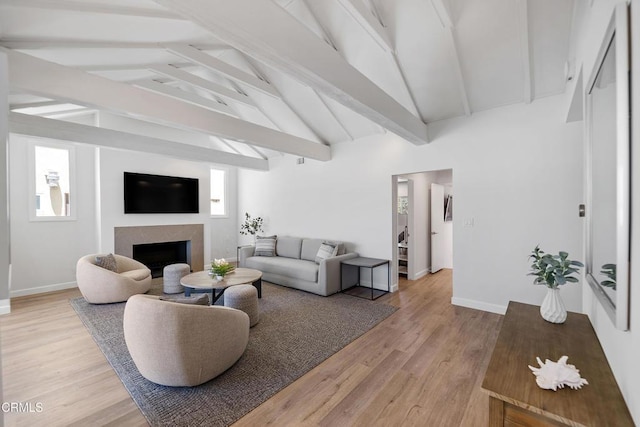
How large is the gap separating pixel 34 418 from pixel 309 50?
10.8ft

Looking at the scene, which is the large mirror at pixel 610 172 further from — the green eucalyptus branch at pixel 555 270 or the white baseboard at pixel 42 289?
the white baseboard at pixel 42 289

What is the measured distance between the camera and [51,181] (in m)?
4.78

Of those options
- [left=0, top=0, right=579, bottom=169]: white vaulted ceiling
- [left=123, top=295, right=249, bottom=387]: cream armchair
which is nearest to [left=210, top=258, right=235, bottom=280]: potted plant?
[left=123, top=295, right=249, bottom=387]: cream armchair

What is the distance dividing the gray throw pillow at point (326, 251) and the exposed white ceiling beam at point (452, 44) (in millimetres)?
2958

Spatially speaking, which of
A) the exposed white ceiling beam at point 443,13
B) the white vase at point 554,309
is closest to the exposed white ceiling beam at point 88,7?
the exposed white ceiling beam at point 443,13

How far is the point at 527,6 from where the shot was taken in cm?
250

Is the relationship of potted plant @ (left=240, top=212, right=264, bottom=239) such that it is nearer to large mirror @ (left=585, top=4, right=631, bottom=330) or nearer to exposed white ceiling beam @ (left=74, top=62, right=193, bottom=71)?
exposed white ceiling beam @ (left=74, top=62, right=193, bottom=71)

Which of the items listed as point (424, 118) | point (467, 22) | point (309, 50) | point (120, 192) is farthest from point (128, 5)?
point (120, 192)

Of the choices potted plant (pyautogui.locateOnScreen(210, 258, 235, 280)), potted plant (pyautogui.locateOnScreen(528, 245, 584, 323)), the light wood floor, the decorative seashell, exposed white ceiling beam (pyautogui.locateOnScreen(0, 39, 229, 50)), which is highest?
exposed white ceiling beam (pyautogui.locateOnScreen(0, 39, 229, 50))

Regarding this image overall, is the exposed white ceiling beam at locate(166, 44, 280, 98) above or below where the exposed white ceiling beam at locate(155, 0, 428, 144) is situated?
above

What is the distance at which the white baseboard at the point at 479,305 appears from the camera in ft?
12.1

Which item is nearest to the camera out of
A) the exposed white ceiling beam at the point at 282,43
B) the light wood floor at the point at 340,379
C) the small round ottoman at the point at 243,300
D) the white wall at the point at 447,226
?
the exposed white ceiling beam at the point at 282,43

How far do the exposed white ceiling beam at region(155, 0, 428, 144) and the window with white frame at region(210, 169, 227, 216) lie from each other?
5.59 metres

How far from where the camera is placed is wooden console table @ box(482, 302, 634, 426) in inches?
38.8
